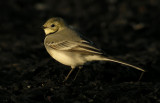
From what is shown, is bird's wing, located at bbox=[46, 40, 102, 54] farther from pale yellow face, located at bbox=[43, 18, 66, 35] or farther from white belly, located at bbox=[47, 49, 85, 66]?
pale yellow face, located at bbox=[43, 18, 66, 35]

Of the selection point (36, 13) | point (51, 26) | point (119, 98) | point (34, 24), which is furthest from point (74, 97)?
point (36, 13)

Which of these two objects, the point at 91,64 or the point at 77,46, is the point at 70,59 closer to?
the point at 77,46

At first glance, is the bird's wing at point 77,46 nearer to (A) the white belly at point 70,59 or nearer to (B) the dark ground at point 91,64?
(A) the white belly at point 70,59

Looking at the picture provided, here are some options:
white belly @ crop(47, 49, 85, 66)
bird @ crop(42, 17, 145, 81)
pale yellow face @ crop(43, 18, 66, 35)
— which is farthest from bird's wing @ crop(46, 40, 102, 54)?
pale yellow face @ crop(43, 18, 66, 35)

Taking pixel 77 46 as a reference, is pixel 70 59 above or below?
below

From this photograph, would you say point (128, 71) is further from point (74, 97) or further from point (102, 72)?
point (74, 97)

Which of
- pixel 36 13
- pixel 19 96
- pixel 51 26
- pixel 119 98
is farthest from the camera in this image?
pixel 36 13

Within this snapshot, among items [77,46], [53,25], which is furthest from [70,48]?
[53,25]

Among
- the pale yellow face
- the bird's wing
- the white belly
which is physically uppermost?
the pale yellow face
